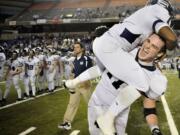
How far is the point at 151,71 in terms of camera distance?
395 centimetres

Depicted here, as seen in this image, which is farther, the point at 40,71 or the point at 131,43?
the point at 40,71

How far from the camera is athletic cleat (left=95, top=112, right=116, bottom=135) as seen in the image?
3768 millimetres

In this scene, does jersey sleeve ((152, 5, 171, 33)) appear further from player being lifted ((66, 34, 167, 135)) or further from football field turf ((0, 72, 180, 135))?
football field turf ((0, 72, 180, 135))

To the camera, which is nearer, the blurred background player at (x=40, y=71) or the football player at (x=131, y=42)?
the football player at (x=131, y=42)

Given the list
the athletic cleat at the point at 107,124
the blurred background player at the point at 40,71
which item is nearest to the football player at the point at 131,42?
the athletic cleat at the point at 107,124

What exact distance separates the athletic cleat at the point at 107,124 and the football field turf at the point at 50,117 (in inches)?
168

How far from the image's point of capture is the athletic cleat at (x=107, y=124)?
3.77 m

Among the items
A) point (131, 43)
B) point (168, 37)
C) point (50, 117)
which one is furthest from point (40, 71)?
point (168, 37)

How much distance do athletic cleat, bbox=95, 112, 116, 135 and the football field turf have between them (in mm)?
4269

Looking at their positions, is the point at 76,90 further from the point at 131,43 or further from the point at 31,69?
the point at 31,69

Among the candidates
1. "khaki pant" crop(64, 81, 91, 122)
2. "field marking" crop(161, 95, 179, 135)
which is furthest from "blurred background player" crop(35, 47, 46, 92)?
"khaki pant" crop(64, 81, 91, 122)

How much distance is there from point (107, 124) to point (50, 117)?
6.20 metres

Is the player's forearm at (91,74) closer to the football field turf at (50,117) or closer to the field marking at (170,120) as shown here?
the football field turf at (50,117)

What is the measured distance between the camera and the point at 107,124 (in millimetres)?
3793
